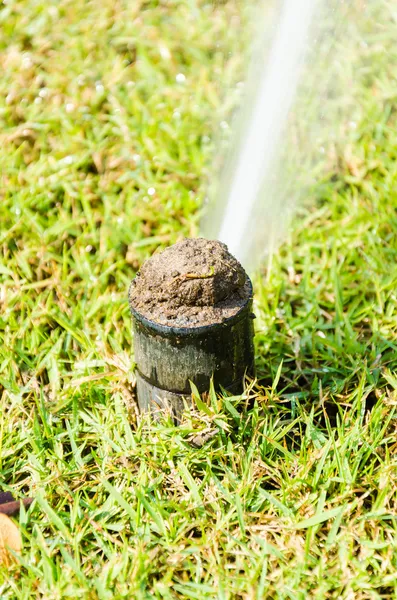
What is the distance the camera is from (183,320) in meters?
2.27

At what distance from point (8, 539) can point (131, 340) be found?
3.29 feet

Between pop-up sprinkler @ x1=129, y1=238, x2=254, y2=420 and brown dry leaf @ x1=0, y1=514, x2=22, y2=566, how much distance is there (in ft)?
2.09

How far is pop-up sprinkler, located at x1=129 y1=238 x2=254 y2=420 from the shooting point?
2.27m

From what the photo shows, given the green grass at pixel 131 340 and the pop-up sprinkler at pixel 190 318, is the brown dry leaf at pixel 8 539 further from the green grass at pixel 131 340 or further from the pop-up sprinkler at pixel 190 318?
the pop-up sprinkler at pixel 190 318

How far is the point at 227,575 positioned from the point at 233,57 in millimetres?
3314

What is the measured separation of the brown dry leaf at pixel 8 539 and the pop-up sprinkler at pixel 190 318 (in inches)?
25.1

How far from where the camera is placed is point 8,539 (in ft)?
7.42

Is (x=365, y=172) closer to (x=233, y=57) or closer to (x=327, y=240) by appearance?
(x=327, y=240)

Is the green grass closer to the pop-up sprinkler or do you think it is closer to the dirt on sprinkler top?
the pop-up sprinkler

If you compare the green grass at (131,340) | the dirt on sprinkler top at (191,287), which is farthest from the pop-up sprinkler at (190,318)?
the green grass at (131,340)

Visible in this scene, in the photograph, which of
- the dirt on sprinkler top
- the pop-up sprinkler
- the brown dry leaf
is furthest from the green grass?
the dirt on sprinkler top

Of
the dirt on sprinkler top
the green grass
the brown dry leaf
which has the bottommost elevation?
the brown dry leaf

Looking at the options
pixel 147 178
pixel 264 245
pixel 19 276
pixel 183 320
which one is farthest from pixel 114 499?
pixel 147 178

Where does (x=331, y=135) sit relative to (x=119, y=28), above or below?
below
